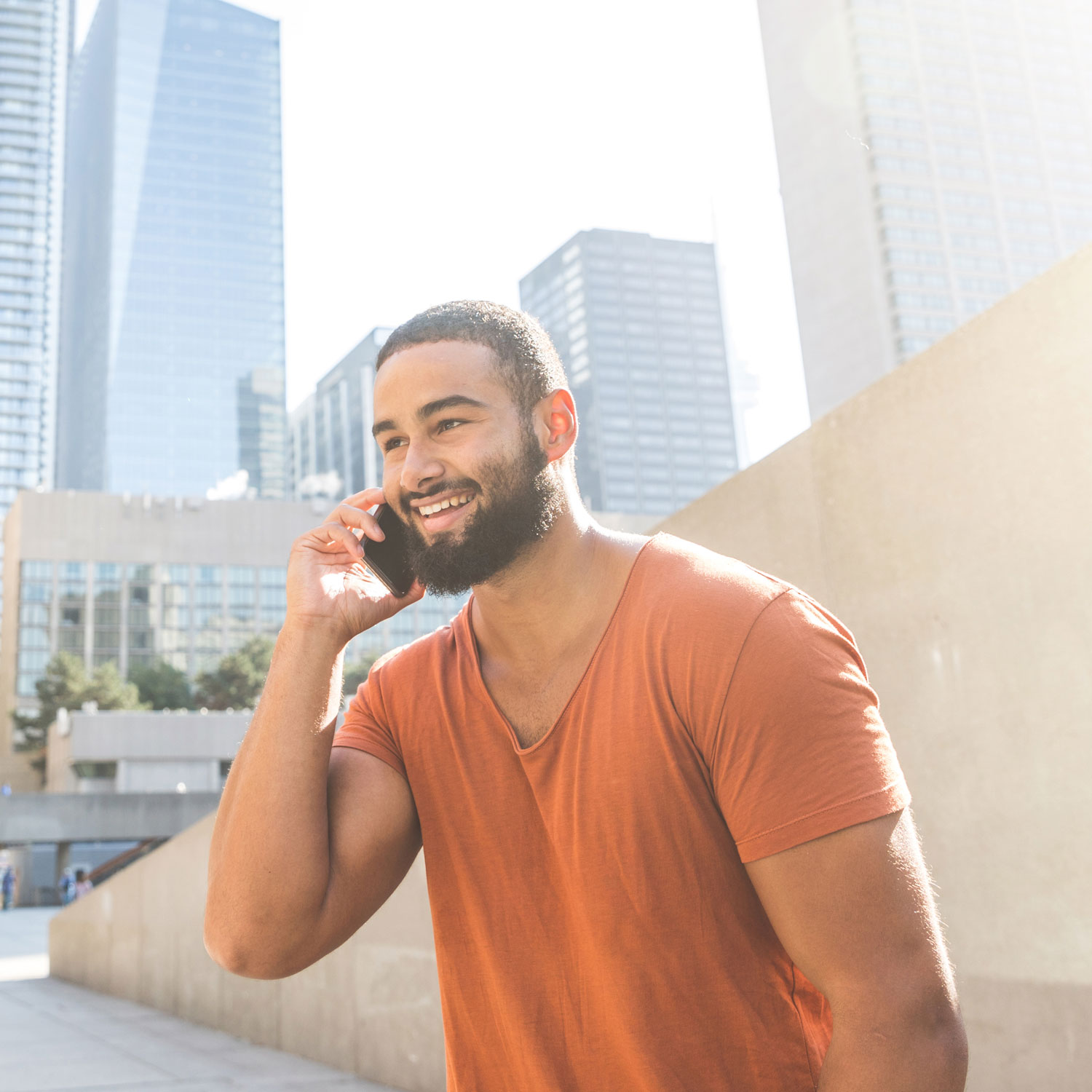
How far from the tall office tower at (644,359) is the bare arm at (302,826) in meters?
177

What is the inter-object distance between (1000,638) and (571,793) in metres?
1.92

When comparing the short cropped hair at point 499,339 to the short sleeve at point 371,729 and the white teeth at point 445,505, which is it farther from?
the short sleeve at point 371,729

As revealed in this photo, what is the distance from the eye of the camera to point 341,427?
17362cm

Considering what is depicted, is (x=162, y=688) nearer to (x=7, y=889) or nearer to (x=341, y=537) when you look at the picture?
(x=7, y=889)

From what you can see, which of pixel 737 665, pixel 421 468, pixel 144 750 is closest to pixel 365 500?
pixel 421 468

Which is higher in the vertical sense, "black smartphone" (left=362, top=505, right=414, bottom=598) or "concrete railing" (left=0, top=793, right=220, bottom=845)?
"black smartphone" (left=362, top=505, right=414, bottom=598)

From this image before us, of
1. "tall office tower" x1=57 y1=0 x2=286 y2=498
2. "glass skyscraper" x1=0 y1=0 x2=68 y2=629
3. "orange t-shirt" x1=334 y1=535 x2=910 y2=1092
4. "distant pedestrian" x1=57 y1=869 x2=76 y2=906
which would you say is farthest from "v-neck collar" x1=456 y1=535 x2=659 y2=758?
"glass skyscraper" x1=0 y1=0 x2=68 y2=629

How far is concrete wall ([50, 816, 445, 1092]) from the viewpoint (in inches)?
221

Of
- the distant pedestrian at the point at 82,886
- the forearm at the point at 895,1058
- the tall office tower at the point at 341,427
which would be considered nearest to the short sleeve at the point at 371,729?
the forearm at the point at 895,1058

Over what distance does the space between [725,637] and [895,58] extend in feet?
458

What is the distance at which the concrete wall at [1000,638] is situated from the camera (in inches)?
105

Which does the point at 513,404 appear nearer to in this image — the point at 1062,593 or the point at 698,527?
the point at 1062,593

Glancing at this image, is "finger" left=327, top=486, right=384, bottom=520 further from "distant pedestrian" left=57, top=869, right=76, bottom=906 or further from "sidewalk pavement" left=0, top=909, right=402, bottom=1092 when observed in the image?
"distant pedestrian" left=57, top=869, right=76, bottom=906

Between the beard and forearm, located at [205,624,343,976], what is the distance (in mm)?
332
